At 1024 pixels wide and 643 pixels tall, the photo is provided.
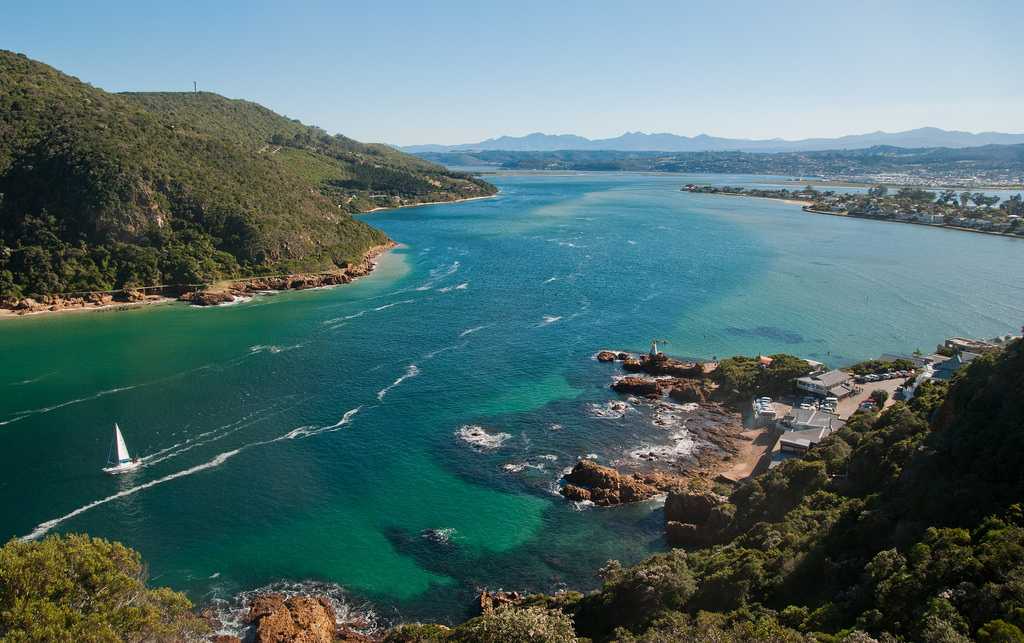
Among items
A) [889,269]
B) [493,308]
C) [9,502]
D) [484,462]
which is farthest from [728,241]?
[9,502]

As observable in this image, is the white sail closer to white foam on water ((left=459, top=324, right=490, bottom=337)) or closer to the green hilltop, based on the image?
the green hilltop

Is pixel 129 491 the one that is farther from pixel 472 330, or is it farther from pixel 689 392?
pixel 689 392

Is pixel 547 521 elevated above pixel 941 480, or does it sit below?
below

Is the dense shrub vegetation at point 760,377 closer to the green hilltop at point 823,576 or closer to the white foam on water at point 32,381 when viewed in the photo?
the green hilltop at point 823,576

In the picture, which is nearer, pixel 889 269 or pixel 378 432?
pixel 378 432

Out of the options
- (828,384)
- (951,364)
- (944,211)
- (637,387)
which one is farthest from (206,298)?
(944,211)

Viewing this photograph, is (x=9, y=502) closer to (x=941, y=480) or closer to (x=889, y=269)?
(x=941, y=480)

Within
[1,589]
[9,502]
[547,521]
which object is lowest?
[547,521]

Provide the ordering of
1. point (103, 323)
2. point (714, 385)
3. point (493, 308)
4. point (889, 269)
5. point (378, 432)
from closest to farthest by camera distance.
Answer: point (378, 432) → point (714, 385) → point (103, 323) → point (493, 308) → point (889, 269)
